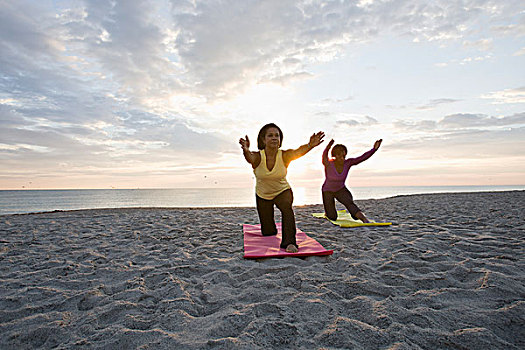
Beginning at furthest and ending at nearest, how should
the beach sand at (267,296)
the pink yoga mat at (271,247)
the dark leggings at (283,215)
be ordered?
the dark leggings at (283,215) → the pink yoga mat at (271,247) → the beach sand at (267,296)

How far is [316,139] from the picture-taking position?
164 inches

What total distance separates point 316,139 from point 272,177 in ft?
2.95

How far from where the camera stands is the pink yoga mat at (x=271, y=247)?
354 cm

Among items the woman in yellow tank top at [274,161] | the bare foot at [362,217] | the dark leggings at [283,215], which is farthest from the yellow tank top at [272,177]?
the bare foot at [362,217]

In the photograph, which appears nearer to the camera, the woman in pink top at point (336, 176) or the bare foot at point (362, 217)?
the bare foot at point (362, 217)

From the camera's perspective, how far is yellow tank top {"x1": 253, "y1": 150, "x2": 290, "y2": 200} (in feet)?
14.0

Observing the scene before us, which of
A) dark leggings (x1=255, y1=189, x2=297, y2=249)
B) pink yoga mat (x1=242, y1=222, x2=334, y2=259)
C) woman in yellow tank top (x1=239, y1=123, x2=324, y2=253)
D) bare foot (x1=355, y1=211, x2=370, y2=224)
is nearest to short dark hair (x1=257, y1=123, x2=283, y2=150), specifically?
woman in yellow tank top (x1=239, y1=123, x2=324, y2=253)

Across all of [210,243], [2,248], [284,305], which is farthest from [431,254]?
[2,248]

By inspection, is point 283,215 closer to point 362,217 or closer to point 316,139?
point 316,139

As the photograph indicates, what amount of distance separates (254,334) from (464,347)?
1.30 meters

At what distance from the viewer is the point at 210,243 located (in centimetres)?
451

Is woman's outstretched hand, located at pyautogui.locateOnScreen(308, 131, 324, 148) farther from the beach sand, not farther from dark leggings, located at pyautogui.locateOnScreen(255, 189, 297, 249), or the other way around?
the beach sand

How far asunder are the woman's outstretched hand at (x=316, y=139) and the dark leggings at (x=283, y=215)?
827mm

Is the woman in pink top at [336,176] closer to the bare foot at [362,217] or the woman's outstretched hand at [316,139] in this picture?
the bare foot at [362,217]
